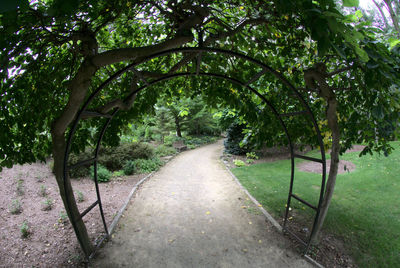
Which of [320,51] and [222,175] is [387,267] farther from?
[222,175]

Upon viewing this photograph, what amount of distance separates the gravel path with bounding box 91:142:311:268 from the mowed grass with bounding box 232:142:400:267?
0.95 m

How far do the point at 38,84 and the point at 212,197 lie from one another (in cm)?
512

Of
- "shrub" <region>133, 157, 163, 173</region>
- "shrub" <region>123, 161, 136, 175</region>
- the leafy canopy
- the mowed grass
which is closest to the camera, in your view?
the leafy canopy

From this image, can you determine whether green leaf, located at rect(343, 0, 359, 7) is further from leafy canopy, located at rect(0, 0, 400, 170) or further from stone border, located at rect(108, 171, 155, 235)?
stone border, located at rect(108, 171, 155, 235)

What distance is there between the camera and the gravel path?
3.49m

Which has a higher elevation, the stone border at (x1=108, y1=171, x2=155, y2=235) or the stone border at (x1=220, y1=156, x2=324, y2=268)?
the stone border at (x1=220, y1=156, x2=324, y2=268)

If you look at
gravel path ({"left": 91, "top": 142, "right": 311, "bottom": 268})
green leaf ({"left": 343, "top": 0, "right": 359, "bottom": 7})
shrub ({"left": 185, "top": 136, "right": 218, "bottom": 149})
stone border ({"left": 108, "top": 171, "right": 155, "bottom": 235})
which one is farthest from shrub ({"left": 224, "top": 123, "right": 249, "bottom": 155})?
green leaf ({"left": 343, "top": 0, "right": 359, "bottom": 7})

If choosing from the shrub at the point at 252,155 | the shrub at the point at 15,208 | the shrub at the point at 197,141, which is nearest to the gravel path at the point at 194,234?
the shrub at the point at 15,208

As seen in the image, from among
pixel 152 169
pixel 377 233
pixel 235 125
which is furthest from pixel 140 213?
pixel 235 125

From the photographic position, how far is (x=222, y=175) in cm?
884

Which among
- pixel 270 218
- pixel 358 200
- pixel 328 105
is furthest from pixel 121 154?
pixel 358 200

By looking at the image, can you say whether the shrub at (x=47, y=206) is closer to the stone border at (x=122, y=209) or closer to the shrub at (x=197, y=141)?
the stone border at (x=122, y=209)

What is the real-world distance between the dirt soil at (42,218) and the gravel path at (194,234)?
1.77 ft

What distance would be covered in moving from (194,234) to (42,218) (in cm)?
356
